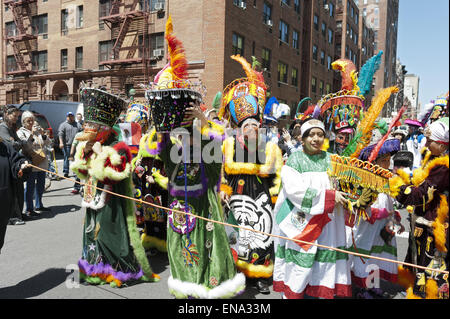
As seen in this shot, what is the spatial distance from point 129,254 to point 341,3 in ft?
139

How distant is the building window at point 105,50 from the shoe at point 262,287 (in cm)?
2278

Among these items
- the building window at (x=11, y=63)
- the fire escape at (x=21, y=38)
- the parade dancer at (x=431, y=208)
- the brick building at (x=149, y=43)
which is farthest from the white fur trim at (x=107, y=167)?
the building window at (x=11, y=63)

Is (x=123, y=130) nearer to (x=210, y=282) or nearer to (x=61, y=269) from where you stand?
(x=61, y=269)

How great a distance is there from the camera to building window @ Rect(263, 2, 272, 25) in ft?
74.1

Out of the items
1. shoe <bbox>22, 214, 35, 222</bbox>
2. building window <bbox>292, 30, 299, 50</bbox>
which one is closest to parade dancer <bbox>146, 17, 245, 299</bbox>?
shoe <bbox>22, 214, 35, 222</bbox>

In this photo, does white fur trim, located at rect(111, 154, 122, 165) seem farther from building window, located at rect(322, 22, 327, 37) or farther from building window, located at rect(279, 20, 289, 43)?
building window, located at rect(322, 22, 327, 37)

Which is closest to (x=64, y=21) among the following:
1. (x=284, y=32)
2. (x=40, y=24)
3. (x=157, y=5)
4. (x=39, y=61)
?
(x=40, y=24)

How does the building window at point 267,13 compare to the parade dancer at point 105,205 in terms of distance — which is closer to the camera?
the parade dancer at point 105,205

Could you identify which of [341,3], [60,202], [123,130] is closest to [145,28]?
[60,202]

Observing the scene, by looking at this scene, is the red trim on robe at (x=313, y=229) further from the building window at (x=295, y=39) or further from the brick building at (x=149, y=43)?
the building window at (x=295, y=39)

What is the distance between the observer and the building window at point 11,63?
29953mm

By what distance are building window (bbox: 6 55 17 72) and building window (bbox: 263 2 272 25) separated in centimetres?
2280

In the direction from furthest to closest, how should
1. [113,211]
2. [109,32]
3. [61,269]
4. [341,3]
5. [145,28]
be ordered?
[341,3] → [109,32] → [145,28] → [61,269] → [113,211]

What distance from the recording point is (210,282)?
343cm
